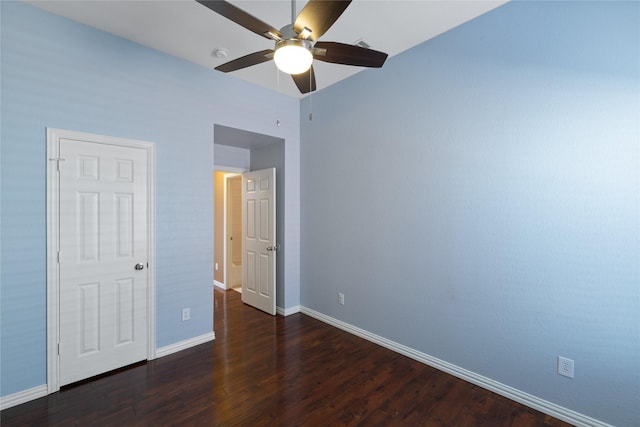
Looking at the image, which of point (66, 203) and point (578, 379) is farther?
point (66, 203)

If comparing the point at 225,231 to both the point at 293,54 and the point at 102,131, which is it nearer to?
the point at 102,131

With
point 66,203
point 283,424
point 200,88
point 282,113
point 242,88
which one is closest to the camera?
point 283,424

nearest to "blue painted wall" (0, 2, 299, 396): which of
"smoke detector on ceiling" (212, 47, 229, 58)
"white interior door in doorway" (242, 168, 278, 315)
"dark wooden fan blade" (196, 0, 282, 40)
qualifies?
"smoke detector on ceiling" (212, 47, 229, 58)

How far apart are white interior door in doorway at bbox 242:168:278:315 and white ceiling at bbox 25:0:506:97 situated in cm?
166

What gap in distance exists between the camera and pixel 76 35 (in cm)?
236

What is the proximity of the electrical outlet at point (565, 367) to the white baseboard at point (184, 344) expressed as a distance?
3.15m

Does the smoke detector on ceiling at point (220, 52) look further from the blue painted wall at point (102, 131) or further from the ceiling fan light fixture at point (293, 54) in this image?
the ceiling fan light fixture at point (293, 54)

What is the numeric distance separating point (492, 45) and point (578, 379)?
8.34 ft

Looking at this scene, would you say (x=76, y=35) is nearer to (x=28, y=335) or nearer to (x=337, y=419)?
(x=28, y=335)

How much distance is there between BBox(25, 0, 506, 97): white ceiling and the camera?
7.16ft

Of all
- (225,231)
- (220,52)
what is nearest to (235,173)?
(225,231)

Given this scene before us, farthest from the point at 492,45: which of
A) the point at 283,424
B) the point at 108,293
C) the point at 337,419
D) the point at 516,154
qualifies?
the point at 108,293

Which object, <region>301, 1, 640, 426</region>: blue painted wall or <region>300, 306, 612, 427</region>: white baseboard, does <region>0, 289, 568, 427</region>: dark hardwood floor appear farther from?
<region>301, 1, 640, 426</region>: blue painted wall

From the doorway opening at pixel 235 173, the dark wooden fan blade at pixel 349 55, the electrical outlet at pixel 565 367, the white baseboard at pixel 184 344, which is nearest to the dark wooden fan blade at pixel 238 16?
the dark wooden fan blade at pixel 349 55
